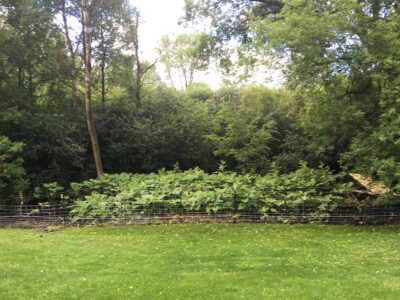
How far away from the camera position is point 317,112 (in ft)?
36.3

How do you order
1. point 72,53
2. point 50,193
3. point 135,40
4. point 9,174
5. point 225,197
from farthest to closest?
point 135,40, point 72,53, point 50,193, point 9,174, point 225,197

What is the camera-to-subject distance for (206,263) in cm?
617

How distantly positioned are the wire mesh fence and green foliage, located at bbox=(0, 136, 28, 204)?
6.10 feet

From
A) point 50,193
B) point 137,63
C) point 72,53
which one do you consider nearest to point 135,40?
point 137,63

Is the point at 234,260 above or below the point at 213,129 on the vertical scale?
below

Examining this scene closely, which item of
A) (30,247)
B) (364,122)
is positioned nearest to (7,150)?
(30,247)

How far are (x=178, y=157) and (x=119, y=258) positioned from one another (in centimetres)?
1222

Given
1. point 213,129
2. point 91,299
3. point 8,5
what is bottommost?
point 91,299

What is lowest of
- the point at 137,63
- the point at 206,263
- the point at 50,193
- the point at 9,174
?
the point at 206,263

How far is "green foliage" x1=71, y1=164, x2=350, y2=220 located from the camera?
9953mm

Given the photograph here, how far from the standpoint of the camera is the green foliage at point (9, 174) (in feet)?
40.0

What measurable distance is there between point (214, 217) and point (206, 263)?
3.78 meters

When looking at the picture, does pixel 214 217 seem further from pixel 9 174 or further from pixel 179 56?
pixel 179 56

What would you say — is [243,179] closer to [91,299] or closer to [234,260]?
[234,260]
